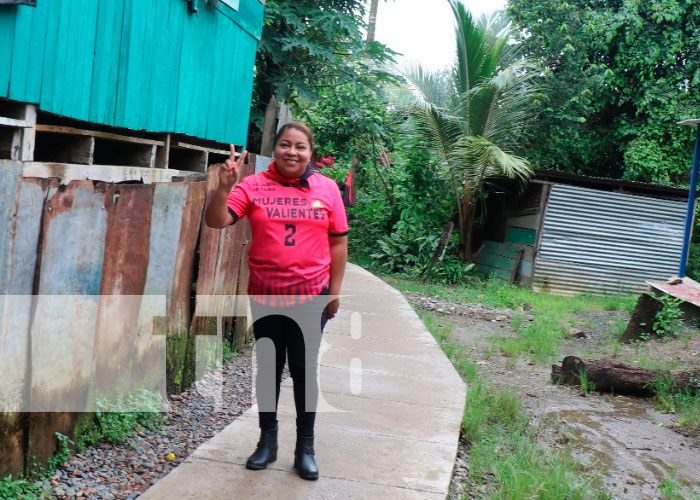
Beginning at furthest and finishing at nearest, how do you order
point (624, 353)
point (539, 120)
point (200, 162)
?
point (539, 120), point (200, 162), point (624, 353)

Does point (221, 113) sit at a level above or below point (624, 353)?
above

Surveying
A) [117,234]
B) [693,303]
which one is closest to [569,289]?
[693,303]

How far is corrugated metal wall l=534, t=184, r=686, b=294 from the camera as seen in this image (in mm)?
14492

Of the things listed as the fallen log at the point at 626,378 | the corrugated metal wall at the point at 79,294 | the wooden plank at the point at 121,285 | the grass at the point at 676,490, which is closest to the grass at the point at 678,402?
the fallen log at the point at 626,378

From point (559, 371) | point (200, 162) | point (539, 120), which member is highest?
point (539, 120)

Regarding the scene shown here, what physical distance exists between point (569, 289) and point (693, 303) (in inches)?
245

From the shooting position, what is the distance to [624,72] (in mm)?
17297

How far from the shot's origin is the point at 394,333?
22.7ft

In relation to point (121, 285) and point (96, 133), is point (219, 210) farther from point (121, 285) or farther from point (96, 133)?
point (96, 133)

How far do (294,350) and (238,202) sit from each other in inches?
28.7

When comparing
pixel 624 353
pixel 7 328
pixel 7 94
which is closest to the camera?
pixel 7 328

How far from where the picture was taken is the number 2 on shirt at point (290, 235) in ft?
10.4

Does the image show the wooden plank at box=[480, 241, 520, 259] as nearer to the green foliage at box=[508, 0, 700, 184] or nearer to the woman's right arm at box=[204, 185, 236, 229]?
the green foliage at box=[508, 0, 700, 184]

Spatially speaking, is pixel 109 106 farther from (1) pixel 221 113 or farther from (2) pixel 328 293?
(2) pixel 328 293
